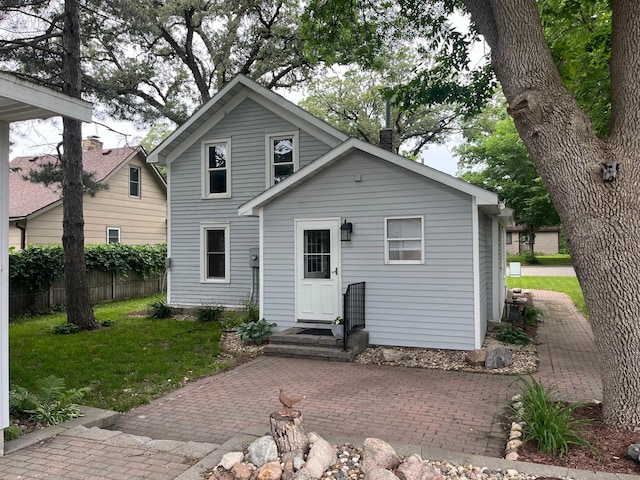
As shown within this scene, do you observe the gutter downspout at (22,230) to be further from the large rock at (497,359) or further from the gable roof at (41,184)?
the large rock at (497,359)

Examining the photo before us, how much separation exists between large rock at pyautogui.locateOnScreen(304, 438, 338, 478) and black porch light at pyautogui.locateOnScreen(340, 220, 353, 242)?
5439mm

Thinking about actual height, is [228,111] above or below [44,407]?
above

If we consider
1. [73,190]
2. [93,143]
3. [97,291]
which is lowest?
[97,291]

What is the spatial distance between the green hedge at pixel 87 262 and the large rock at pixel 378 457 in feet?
36.0

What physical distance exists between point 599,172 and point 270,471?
3.73 meters

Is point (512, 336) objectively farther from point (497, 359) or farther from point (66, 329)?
point (66, 329)

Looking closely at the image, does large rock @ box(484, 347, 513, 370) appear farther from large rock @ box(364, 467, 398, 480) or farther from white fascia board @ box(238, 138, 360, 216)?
large rock @ box(364, 467, 398, 480)

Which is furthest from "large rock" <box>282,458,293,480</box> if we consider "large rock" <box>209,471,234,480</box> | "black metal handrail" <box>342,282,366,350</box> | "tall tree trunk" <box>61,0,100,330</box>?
"tall tree trunk" <box>61,0,100,330</box>

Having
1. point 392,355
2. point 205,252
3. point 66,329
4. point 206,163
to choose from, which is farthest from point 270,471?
point 206,163

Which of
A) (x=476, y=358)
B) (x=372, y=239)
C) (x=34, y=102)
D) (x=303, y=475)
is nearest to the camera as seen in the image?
(x=303, y=475)

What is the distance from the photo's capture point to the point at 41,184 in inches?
683

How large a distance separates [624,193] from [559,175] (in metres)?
0.54

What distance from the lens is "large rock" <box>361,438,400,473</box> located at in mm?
3236

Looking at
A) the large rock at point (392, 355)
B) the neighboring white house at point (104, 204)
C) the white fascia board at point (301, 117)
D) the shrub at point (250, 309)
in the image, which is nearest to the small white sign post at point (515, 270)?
the white fascia board at point (301, 117)
